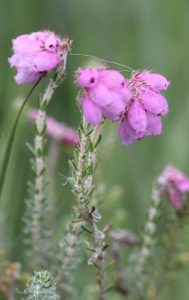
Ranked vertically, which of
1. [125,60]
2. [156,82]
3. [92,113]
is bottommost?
[92,113]

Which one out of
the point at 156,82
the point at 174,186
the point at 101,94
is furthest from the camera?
the point at 174,186

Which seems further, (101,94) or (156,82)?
(156,82)

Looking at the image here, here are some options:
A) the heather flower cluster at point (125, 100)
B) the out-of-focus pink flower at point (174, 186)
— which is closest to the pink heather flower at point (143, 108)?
the heather flower cluster at point (125, 100)

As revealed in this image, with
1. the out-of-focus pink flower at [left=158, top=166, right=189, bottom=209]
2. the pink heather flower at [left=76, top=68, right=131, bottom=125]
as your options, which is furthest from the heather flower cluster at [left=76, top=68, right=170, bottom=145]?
the out-of-focus pink flower at [left=158, top=166, right=189, bottom=209]

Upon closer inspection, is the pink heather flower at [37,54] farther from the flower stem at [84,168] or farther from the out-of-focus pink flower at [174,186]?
the out-of-focus pink flower at [174,186]

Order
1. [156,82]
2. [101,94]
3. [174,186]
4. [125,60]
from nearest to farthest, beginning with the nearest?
1. [101,94]
2. [156,82]
3. [174,186]
4. [125,60]

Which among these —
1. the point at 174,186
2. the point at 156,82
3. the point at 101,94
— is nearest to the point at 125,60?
the point at 174,186

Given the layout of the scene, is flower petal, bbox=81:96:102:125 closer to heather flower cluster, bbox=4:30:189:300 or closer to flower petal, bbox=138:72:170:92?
heather flower cluster, bbox=4:30:189:300

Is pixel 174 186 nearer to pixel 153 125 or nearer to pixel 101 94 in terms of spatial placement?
pixel 153 125
